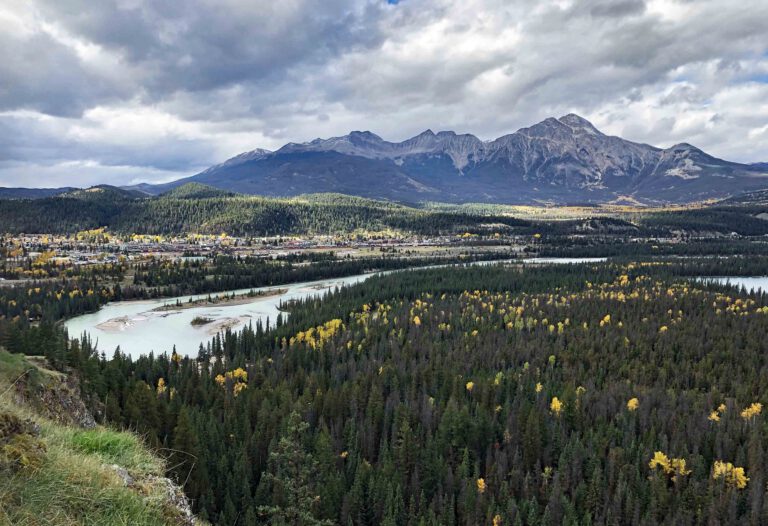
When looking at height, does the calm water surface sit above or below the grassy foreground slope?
below

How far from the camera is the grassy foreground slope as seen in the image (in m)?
12.7

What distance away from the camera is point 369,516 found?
177 feet

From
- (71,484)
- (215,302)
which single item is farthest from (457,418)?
(215,302)

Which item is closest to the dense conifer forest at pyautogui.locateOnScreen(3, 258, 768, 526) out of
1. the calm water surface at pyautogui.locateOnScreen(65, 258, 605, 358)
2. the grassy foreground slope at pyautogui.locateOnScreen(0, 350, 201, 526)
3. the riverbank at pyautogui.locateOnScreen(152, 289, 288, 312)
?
the grassy foreground slope at pyautogui.locateOnScreen(0, 350, 201, 526)

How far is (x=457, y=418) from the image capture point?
72.7 metres

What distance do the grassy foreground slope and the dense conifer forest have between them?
31.2 ft

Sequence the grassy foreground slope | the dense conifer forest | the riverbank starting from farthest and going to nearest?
the riverbank → the dense conifer forest → the grassy foreground slope

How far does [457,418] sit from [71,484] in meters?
64.0

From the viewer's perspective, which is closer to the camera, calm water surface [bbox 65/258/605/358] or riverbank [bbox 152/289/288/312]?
calm water surface [bbox 65/258/605/358]

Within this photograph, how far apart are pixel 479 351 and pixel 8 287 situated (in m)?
179

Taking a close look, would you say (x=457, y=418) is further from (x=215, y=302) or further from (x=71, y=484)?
(x=215, y=302)

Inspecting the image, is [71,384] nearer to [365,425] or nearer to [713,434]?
[365,425]

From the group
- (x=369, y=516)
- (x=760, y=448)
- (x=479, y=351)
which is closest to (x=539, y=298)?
(x=479, y=351)

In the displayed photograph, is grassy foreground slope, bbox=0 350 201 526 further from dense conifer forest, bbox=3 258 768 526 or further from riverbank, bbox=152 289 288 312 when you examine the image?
riverbank, bbox=152 289 288 312
